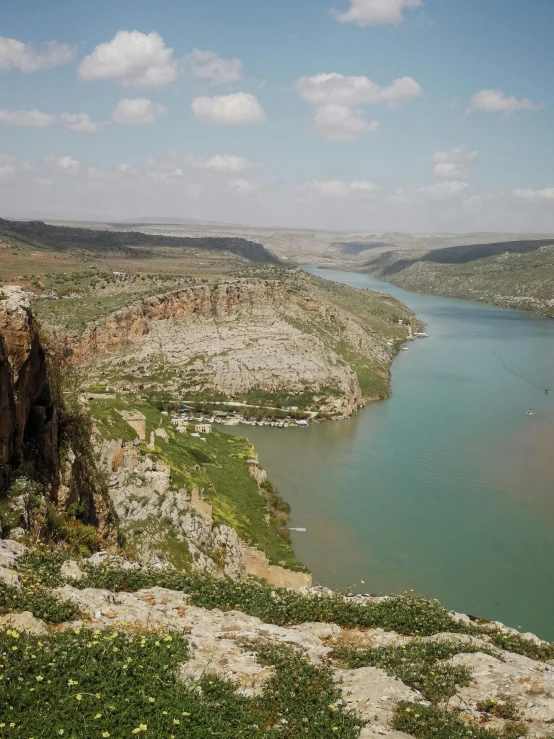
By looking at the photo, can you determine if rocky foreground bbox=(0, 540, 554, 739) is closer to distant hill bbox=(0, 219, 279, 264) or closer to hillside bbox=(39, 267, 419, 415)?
hillside bbox=(39, 267, 419, 415)

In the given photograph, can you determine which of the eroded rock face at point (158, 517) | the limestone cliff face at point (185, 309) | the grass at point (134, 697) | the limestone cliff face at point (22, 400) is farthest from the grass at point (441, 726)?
the limestone cliff face at point (185, 309)

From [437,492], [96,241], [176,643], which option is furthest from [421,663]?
[96,241]

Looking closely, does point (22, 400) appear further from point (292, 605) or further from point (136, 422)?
point (136, 422)

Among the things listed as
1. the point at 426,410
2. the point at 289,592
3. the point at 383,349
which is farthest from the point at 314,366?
the point at 289,592

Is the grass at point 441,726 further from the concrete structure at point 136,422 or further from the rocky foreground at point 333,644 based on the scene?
the concrete structure at point 136,422

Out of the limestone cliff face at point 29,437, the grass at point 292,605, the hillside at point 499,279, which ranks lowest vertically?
the grass at point 292,605

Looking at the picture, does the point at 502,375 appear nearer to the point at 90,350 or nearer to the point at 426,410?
the point at 426,410
